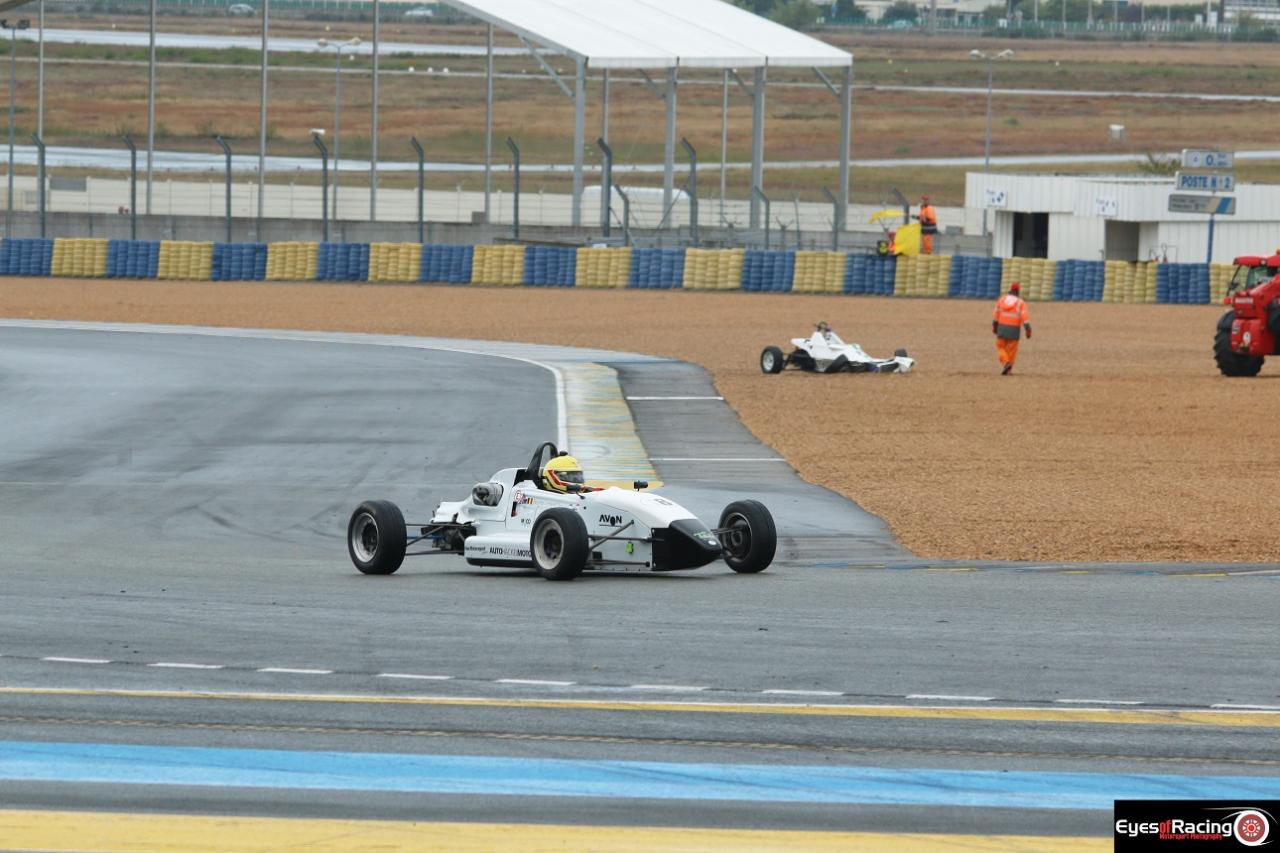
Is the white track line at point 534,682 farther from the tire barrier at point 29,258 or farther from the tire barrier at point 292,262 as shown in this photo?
the tire barrier at point 29,258

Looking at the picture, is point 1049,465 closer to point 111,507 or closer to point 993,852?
point 111,507

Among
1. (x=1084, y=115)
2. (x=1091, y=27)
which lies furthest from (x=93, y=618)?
(x=1091, y=27)

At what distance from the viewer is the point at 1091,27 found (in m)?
167

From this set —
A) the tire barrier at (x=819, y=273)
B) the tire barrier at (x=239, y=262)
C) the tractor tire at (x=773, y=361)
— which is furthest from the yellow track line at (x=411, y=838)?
the tire barrier at (x=239, y=262)

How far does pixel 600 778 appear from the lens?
7852mm

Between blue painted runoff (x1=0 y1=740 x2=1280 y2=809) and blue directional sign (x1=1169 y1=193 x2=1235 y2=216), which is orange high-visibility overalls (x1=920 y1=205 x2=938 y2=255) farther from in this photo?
blue painted runoff (x1=0 y1=740 x2=1280 y2=809)

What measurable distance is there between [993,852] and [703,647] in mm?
3910

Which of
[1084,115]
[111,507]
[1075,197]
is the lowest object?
[111,507]

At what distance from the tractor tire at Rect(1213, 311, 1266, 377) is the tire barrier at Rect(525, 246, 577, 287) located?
2806 centimetres

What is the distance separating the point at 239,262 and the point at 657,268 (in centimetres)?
1296

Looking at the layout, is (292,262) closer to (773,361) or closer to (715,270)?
(715,270)

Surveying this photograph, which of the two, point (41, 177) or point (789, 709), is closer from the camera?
point (789, 709)

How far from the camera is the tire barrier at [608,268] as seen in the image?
5766cm

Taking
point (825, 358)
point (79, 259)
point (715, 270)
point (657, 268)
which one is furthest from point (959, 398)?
point (79, 259)
